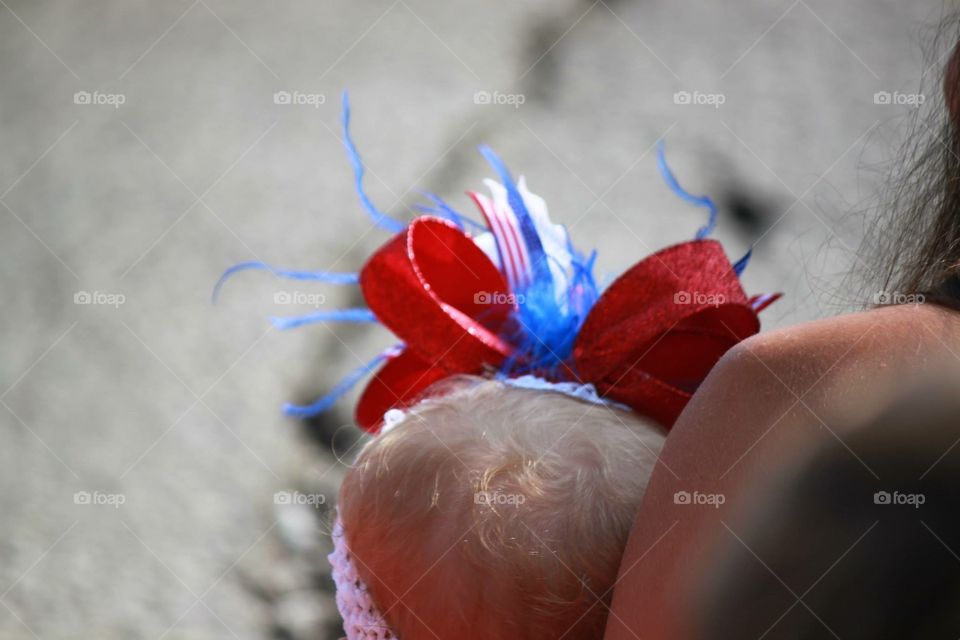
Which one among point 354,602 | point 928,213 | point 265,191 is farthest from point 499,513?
point 265,191

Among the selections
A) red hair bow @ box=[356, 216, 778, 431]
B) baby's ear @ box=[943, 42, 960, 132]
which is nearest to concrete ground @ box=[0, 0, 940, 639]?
red hair bow @ box=[356, 216, 778, 431]

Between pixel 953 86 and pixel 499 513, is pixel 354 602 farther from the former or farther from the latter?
pixel 953 86

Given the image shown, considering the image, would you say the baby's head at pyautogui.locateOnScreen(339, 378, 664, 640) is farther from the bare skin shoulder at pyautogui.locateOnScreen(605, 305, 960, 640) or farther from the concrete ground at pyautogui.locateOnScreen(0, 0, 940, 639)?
the concrete ground at pyautogui.locateOnScreen(0, 0, 940, 639)

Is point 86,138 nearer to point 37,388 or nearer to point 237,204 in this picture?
point 237,204

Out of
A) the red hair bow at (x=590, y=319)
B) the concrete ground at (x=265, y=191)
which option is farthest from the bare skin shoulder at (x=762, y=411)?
the concrete ground at (x=265, y=191)

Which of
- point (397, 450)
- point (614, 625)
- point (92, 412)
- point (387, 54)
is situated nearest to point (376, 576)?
point (397, 450)

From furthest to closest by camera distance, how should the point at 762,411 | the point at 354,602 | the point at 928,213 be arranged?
the point at 354,602
the point at 928,213
the point at 762,411

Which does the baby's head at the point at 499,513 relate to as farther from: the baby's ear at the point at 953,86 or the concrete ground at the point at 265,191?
Result: the concrete ground at the point at 265,191
